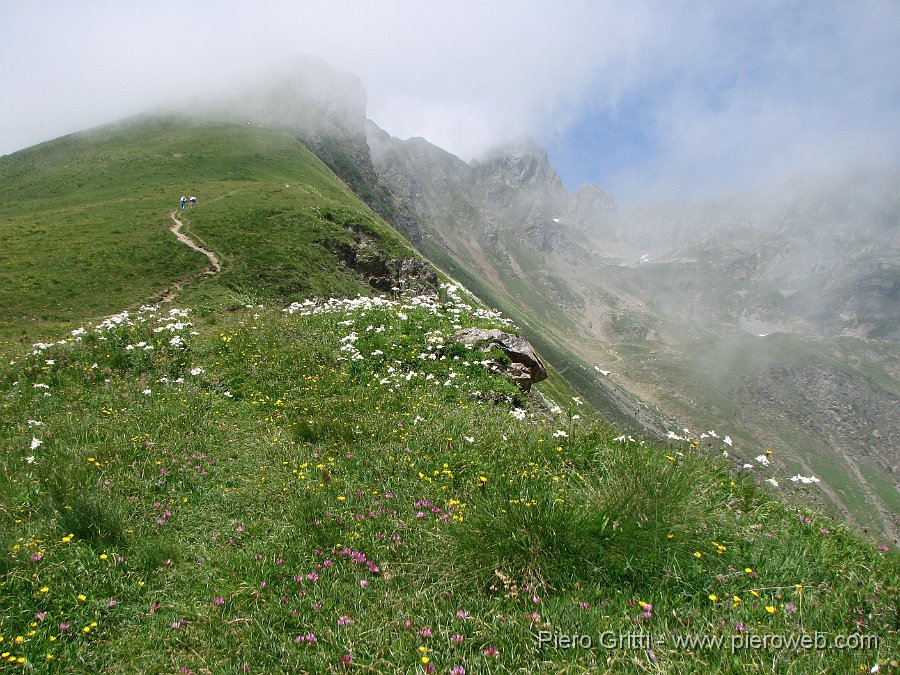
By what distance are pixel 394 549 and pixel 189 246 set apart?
45.6m

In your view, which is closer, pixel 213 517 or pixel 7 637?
pixel 7 637

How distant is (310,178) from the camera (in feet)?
280

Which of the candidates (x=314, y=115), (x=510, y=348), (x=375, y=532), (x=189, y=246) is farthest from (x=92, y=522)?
(x=314, y=115)

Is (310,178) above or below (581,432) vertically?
above

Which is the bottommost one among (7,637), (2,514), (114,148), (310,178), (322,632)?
(322,632)

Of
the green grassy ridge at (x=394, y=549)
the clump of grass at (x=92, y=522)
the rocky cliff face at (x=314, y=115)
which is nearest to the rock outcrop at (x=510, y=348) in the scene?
the green grassy ridge at (x=394, y=549)

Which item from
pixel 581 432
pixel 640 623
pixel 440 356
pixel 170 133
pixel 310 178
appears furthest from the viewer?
pixel 170 133

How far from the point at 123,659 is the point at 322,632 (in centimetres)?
191

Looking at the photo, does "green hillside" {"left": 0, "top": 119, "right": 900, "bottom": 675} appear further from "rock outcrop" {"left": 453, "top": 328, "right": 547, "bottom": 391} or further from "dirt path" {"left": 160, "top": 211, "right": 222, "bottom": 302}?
"dirt path" {"left": 160, "top": 211, "right": 222, "bottom": 302}

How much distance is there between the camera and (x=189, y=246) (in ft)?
139

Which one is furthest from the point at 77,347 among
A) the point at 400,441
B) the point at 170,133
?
the point at 170,133

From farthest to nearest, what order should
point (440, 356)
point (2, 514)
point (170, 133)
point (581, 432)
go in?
point (170, 133)
point (440, 356)
point (581, 432)
point (2, 514)

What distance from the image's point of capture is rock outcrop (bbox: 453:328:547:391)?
12.8 meters

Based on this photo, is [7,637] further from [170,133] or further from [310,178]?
[170,133]
